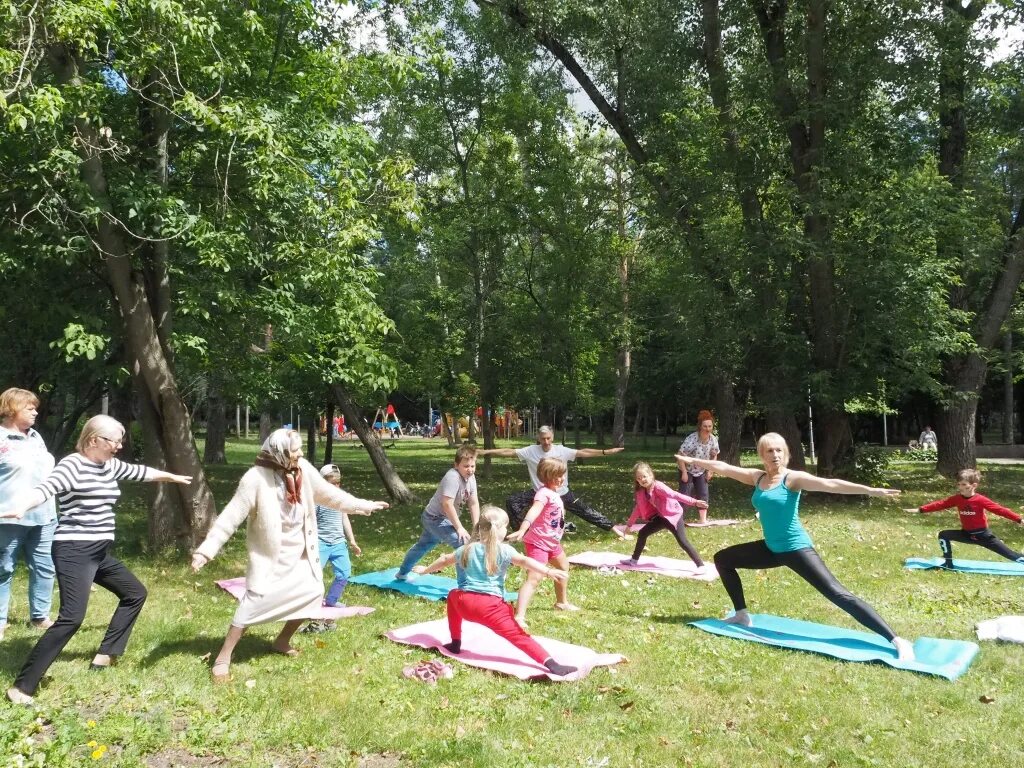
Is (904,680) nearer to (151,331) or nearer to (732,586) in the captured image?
(732,586)

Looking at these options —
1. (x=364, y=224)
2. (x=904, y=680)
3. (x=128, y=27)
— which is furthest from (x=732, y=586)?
(x=128, y=27)

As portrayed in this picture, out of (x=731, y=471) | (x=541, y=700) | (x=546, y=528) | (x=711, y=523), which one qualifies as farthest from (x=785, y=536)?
(x=711, y=523)

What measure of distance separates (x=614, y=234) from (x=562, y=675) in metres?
24.2

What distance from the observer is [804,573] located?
7422 mm

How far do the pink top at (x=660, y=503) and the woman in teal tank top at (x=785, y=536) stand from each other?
9.82 ft

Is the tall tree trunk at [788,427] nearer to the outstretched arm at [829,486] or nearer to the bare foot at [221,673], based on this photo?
the outstretched arm at [829,486]

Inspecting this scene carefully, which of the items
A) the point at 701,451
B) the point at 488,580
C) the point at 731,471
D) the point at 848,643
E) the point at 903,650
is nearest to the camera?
the point at 488,580

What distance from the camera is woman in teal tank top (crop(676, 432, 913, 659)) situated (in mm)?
7098

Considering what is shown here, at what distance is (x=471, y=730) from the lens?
545 cm

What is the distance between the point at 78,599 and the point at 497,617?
295 centimetres

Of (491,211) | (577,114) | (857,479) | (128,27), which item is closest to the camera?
(128,27)

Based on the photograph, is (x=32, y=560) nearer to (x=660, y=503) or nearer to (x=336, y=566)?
(x=336, y=566)

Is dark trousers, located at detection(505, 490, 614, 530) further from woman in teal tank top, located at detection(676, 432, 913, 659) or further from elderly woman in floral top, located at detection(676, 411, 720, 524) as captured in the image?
woman in teal tank top, located at detection(676, 432, 913, 659)

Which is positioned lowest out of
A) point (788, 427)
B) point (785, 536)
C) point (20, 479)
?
point (785, 536)
